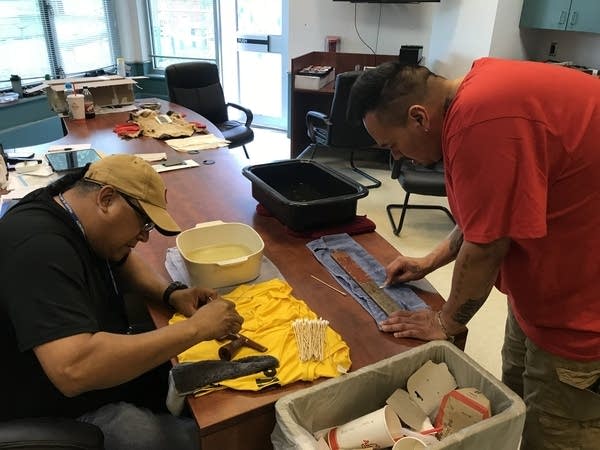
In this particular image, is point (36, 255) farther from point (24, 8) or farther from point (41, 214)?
point (24, 8)

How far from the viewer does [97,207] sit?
1170 millimetres

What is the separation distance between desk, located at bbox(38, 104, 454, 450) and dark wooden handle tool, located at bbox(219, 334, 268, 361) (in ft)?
0.33

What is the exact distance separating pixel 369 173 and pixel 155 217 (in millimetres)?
3714

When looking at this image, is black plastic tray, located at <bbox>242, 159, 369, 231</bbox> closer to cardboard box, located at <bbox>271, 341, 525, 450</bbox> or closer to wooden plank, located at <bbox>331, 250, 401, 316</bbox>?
wooden plank, located at <bbox>331, 250, 401, 316</bbox>

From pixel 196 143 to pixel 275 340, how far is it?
201 cm

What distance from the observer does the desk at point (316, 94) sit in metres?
4.86

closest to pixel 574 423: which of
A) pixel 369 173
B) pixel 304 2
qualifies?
pixel 369 173

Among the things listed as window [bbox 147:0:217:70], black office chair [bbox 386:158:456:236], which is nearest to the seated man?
black office chair [bbox 386:158:456:236]

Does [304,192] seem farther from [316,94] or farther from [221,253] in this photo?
[316,94]

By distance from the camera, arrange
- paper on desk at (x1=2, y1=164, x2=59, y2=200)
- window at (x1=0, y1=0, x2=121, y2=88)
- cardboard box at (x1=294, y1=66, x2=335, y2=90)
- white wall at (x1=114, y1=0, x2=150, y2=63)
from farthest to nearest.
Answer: white wall at (x1=114, y1=0, x2=150, y2=63)
cardboard box at (x1=294, y1=66, x2=335, y2=90)
window at (x1=0, y1=0, x2=121, y2=88)
paper on desk at (x1=2, y1=164, x2=59, y2=200)

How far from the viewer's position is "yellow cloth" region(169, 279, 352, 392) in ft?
3.66

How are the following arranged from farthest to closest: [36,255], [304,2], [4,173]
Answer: [304,2], [4,173], [36,255]

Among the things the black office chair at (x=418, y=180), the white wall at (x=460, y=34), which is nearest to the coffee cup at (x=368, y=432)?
the black office chair at (x=418, y=180)

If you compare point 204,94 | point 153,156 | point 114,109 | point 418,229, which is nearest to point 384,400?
point 153,156
